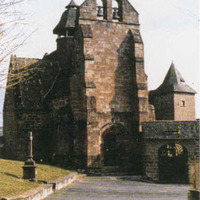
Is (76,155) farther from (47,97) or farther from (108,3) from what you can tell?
(108,3)

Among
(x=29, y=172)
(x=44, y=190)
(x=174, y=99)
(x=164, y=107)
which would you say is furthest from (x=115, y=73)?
(x=44, y=190)

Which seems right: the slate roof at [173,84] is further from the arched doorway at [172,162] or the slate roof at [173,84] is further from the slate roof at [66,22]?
the arched doorway at [172,162]

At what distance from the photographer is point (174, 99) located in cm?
3509

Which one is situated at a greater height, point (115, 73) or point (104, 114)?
point (115, 73)

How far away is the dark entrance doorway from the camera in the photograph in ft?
81.6

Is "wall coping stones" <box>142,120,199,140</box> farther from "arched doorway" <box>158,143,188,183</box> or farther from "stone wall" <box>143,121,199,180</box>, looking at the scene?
"arched doorway" <box>158,143,188,183</box>

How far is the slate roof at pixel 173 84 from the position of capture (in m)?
35.7

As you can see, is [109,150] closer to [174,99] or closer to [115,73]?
[115,73]

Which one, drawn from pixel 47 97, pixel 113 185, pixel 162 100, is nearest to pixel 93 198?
pixel 113 185

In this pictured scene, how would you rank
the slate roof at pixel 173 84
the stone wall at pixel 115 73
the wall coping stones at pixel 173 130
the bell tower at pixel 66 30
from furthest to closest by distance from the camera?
the slate roof at pixel 173 84, the bell tower at pixel 66 30, the stone wall at pixel 115 73, the wall coping stones at pixel 173 130

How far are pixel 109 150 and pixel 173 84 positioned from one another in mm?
13630

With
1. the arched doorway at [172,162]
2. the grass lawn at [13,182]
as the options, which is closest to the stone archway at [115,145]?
the arched doorway at [172,162]

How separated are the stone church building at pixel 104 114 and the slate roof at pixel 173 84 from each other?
9554mm

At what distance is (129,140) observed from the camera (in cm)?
2520
